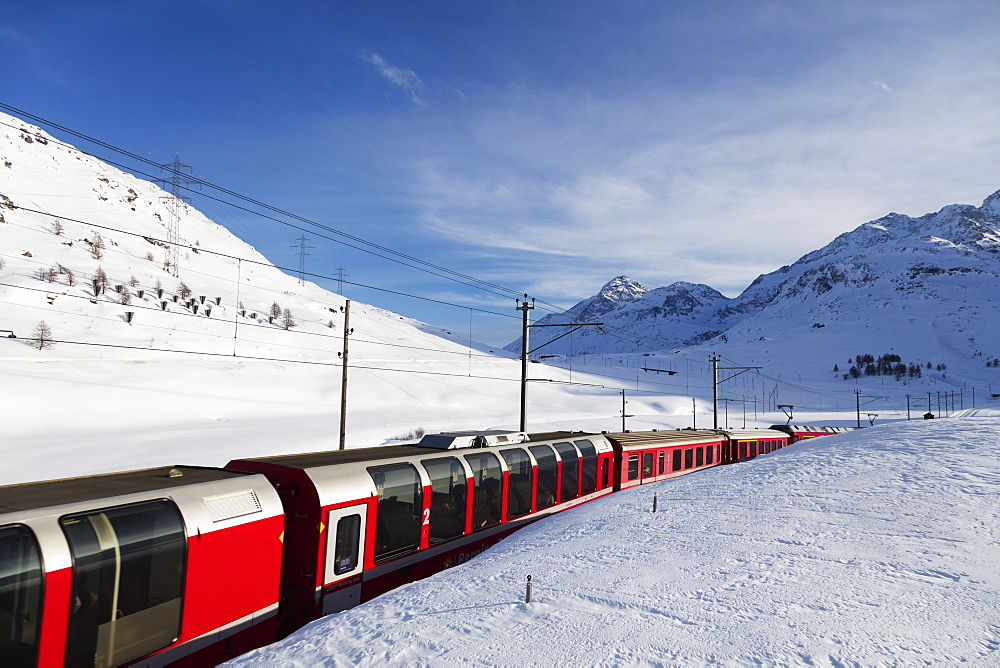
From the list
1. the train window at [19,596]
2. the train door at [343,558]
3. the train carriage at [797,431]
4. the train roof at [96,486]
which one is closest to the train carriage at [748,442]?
the train carriage at [797,431]

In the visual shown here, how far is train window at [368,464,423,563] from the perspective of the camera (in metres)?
9.70

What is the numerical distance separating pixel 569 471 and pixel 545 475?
5.30 feet

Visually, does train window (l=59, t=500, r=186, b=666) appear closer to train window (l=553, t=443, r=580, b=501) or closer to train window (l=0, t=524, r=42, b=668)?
train window (l=0, t=524, r=42, b=668)

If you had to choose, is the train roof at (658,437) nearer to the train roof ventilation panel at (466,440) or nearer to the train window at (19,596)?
the train roof ventilation panel at (466,440)

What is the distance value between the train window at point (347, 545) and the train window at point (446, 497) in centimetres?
190

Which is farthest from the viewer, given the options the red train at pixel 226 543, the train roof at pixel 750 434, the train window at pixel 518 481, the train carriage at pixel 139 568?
the train roof at pixel 750 434

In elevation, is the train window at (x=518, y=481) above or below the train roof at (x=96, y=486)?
below

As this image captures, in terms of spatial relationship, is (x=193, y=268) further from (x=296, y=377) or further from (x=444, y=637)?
(x=444, y=637)

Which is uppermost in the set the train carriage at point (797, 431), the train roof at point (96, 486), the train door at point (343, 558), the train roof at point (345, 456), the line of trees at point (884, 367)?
the line of trees at point (884, 367)

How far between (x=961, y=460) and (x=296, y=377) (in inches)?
2241

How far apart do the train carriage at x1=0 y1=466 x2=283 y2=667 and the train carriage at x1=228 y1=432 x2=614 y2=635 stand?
0.54 m

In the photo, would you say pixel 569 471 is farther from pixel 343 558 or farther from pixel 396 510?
pixel 343 558

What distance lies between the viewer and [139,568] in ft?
20.7

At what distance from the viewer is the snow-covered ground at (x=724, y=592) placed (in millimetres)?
6098
